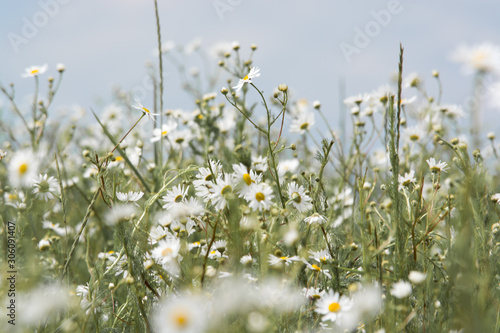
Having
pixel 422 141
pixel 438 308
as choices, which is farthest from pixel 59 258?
pixel 422 141

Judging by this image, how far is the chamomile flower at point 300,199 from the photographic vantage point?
1386mm

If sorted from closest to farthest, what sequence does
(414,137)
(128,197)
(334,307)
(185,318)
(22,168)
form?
(185,318)
(334,307)
(22,168)
(128,197)
(414,137)

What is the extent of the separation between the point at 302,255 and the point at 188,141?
1.21m

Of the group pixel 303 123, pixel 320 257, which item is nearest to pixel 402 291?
pixel 320 257

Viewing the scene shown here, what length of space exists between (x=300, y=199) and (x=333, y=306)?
34 cm

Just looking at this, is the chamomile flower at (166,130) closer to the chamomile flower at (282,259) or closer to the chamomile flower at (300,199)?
the chamomile flower at (300,199)

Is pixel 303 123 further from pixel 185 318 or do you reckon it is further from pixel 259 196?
pixel 185 318

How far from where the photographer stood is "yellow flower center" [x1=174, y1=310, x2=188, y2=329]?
924 mm

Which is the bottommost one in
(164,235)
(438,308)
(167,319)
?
(438,308)

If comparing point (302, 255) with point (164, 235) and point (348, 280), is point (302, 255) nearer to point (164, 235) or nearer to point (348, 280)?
point (348, 280)

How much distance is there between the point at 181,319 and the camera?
3.04ft

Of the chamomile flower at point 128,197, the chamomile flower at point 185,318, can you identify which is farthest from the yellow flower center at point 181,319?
the chamomile flower at point 128,197

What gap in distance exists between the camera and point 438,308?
3.75 feet

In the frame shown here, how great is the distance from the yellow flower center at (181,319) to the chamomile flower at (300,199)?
0.53 meters
